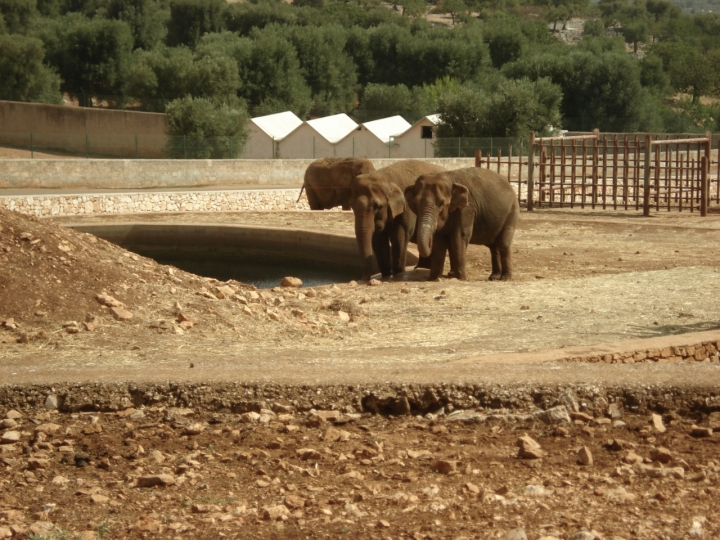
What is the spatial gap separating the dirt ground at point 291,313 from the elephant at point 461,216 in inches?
37.8

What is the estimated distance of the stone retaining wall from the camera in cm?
899

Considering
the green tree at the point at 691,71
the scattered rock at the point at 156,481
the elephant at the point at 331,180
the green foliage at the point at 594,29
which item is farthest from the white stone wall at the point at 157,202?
the green foliage at the point at 594,29

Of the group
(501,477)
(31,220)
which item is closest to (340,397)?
(501,477)

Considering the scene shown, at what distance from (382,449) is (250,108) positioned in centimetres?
5172

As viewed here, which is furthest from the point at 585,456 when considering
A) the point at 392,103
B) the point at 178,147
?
the point at 392,103

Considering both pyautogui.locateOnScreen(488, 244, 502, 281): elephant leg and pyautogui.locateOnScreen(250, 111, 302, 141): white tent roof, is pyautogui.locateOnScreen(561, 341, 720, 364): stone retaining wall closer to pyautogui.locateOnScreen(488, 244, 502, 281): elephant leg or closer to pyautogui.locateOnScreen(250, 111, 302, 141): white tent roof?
pyautogui.locateOnScreen(488, 244, 502, 281): elephant leg

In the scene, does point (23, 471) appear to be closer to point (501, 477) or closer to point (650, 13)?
point (501, 477)

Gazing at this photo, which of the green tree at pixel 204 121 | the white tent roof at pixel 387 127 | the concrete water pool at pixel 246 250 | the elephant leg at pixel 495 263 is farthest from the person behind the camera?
the white tent roof at pixel 387 127

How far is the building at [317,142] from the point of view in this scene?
44.5 m

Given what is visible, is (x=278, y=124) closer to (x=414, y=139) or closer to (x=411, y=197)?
(x=414, y=139)

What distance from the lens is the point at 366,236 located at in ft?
53.7

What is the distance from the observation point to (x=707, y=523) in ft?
17.7

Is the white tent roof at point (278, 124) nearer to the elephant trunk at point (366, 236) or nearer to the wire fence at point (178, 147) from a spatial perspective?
the wire fence at point (178, 147)

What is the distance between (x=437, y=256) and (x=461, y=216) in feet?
2.25
